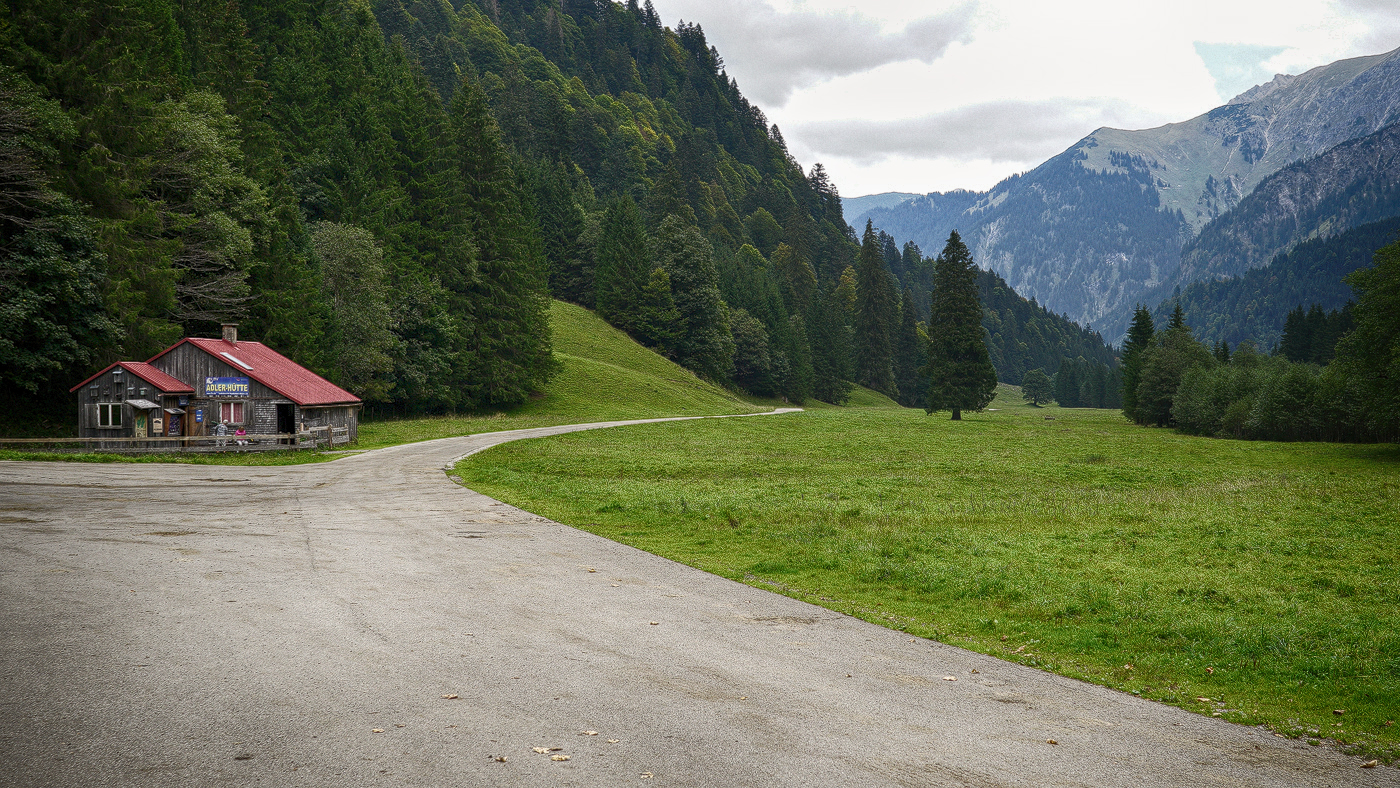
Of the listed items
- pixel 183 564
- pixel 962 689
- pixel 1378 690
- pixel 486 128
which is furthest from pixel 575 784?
pixel 486 128

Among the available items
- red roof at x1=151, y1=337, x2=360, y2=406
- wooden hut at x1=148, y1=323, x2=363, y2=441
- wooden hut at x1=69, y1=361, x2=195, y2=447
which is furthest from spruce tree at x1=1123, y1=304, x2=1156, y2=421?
wooden hut at x1=69, y1=361, x2=195, y2=447

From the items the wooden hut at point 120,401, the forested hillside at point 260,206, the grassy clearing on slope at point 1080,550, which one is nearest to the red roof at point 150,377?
the wooden hut at point 120,401

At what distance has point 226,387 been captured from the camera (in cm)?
3909

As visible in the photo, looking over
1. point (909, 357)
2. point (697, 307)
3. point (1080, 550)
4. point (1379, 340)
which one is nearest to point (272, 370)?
point (1080, 550)

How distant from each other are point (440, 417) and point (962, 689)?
199ft

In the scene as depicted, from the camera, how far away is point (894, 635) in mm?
10852

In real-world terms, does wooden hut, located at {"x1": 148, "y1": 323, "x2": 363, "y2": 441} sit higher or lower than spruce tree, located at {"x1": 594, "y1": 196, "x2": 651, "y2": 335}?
lower

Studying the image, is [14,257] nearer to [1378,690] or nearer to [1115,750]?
[1115,750]

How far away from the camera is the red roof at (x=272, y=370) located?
128ft

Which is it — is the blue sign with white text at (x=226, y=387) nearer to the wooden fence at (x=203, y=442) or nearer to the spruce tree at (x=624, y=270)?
the wooden fence at (x=203, y=442)

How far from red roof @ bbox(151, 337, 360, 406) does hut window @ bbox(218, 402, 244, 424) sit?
1.70 metres

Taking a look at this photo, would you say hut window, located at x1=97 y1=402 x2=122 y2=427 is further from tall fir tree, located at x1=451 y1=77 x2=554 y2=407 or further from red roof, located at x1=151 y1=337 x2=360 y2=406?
tall fir tree, located at x1=451 y1=77 x2=554 y2=407

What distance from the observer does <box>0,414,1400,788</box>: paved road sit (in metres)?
6.46

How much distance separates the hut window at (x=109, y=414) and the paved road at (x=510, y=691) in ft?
83.7
